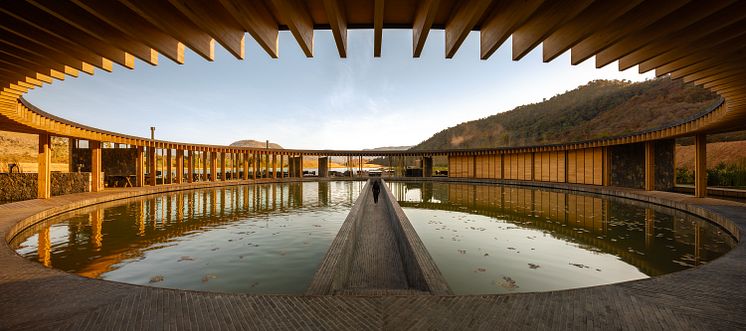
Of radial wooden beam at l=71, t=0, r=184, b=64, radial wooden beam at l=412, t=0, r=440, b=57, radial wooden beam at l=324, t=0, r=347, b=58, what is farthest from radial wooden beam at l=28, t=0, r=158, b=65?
radial wooden beam at l=412, t=0, r=440, b=57

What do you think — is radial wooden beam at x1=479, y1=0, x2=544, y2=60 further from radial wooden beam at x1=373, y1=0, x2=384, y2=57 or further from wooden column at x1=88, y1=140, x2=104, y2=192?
wooden column at x1=88, y1=140, x2=104, y2=192

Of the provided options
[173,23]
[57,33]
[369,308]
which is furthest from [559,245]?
[57,33]

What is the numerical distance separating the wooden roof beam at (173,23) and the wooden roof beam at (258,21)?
61 cm

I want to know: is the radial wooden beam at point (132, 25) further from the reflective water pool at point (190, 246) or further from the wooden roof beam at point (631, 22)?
the wooden roof beam at point (631, 22)

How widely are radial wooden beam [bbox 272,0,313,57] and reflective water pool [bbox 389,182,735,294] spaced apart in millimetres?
4357

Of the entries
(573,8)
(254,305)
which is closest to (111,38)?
(254,305)

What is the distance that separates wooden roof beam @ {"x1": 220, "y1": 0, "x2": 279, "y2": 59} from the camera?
2.55 metres

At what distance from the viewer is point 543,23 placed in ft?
8.98

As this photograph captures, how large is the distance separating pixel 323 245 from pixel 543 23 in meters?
6.28

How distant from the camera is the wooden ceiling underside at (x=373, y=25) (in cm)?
257

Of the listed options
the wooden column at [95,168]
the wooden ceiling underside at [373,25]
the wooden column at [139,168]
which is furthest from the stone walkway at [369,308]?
the wooden column at [139,168]

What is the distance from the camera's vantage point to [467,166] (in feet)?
105

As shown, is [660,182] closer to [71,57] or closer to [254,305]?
[254,305]

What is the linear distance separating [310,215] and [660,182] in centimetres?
2098
